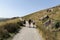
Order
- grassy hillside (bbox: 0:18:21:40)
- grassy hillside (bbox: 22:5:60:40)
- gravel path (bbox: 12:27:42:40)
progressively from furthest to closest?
1. grassy hillside (bbox: 22:5:60:40)
2. gravel path (bbox: 12:27:42:40)
3. grassy hillside (bbox: 0:18:21:40)

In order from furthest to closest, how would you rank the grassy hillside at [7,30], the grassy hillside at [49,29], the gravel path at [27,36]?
the grassy hillside at [49,29] < the gravel path at [27,36] < the grassy hillside at [7,30]

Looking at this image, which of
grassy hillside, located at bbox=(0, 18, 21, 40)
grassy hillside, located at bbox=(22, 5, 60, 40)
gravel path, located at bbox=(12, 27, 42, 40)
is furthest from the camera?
grassy hillside, located at bbox=(22, 5, 60, 40)

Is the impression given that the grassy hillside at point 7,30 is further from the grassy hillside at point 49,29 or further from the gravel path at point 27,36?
the grassy hillside at point 49,29

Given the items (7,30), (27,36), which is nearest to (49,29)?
(7,30)

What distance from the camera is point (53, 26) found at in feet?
149

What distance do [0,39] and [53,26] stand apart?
26516mm

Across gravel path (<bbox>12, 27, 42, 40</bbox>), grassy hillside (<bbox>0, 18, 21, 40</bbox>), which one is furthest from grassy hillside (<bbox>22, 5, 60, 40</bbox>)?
grassy hillside (<bbox>0, 18, 21, 40</bbox>)

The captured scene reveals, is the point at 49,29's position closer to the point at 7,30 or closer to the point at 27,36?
the point at 7,30

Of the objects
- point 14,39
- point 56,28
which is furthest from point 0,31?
point 56,28

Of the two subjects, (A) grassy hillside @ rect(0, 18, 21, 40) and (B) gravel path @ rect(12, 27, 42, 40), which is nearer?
(A) grassy hillside @ rect(0, 18, 21, 40)

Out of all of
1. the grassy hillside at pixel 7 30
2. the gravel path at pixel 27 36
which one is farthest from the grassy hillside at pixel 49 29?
the grassy hillside at pixel 7 30

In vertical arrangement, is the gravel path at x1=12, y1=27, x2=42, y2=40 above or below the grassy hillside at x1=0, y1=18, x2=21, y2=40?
below

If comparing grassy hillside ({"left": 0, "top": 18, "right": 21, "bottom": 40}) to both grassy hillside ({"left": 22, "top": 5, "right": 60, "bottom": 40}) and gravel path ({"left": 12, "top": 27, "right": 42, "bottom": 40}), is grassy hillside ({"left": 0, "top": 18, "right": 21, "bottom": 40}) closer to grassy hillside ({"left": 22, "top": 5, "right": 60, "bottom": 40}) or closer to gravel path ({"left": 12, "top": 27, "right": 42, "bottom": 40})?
gravel path ({"left": 12, "top": 27, "right": 42, "bottom": 40})

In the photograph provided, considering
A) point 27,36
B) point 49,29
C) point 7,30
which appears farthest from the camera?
point 49,29
